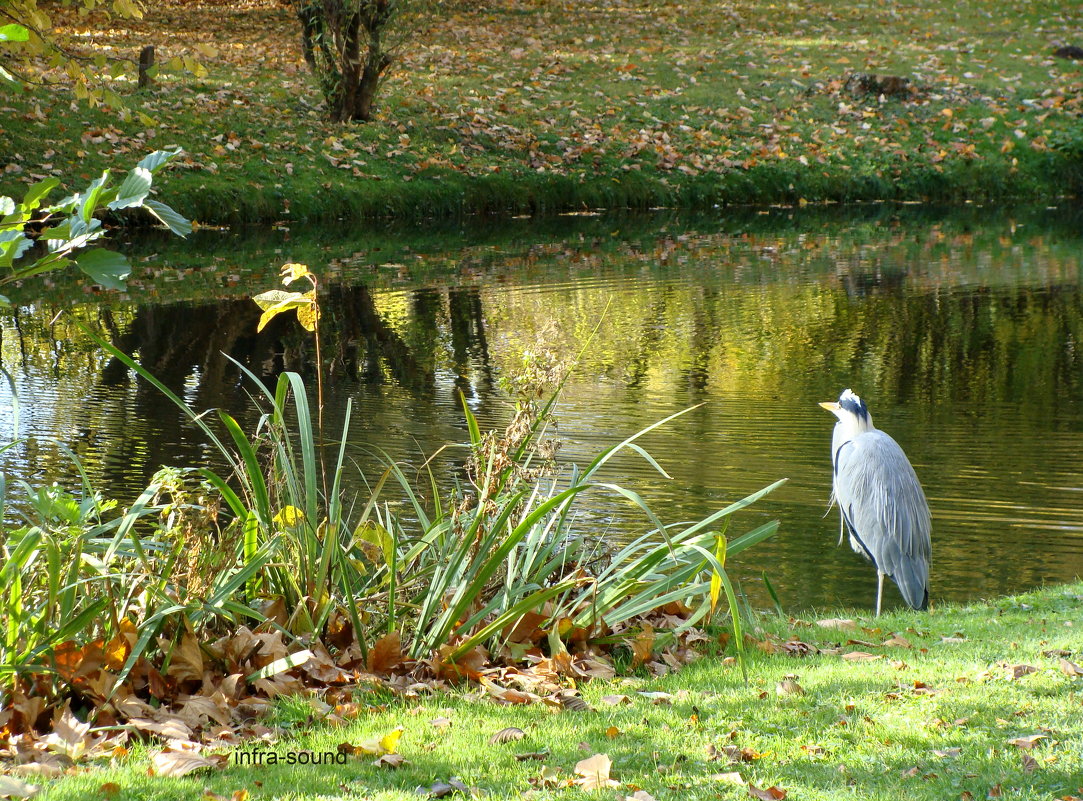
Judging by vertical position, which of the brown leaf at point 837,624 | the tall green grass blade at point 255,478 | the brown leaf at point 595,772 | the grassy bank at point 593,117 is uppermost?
the grassy bank at point 593,117

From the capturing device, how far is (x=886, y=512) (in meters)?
5.59

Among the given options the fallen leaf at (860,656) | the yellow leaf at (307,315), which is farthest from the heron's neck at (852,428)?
the yellow leaf at (307,315)

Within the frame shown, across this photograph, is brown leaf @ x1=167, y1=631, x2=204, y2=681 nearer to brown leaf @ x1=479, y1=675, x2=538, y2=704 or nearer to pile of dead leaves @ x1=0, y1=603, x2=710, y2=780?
pile of dead leaves @ x1=0, y1=603, x2=710, y2=780

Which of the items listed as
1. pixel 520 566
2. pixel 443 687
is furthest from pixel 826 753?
pixel 520 566

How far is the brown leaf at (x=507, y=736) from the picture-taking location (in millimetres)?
3350

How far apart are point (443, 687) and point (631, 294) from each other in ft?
33.5

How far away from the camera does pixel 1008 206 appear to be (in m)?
21.9

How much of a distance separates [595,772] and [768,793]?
43 cm

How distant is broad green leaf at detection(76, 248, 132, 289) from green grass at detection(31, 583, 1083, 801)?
1.34m

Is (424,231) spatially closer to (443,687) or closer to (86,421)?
(86,421)

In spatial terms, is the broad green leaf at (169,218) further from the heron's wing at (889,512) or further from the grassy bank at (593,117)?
the grassy bank at (593,117)

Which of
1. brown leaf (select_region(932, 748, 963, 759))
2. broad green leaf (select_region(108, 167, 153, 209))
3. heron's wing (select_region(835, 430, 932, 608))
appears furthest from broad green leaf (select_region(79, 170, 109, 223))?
heron's wing (select_region(835, 430, 932, 608))

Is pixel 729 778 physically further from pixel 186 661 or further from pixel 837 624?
pixel 837 624

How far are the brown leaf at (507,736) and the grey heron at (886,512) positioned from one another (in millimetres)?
2513
